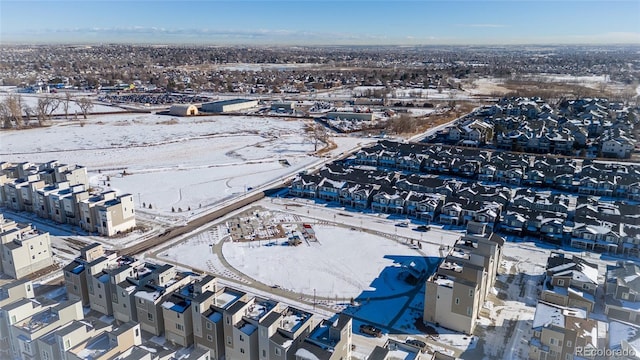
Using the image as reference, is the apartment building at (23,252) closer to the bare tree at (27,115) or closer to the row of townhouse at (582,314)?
the row of townhouse at (582,314)

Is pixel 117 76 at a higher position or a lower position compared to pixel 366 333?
higher

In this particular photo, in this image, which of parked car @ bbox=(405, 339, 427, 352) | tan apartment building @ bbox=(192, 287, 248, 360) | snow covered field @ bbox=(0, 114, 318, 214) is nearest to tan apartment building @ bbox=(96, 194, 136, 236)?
snow covered field @ bbox=(0, 114, 318, 214)

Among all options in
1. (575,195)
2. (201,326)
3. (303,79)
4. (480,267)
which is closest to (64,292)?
(201,326)

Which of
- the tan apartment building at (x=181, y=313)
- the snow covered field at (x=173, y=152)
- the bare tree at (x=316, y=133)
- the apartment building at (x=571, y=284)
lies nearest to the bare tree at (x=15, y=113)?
the snow covered field at (x=173, y=152)

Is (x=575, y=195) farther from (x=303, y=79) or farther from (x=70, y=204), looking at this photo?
(x=303, y=79)

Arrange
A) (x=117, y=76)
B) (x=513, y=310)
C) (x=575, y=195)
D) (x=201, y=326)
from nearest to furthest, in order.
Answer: (x=201, y=326), (x=513, y=310), (x=575, y=195), (x=117, y=76)
